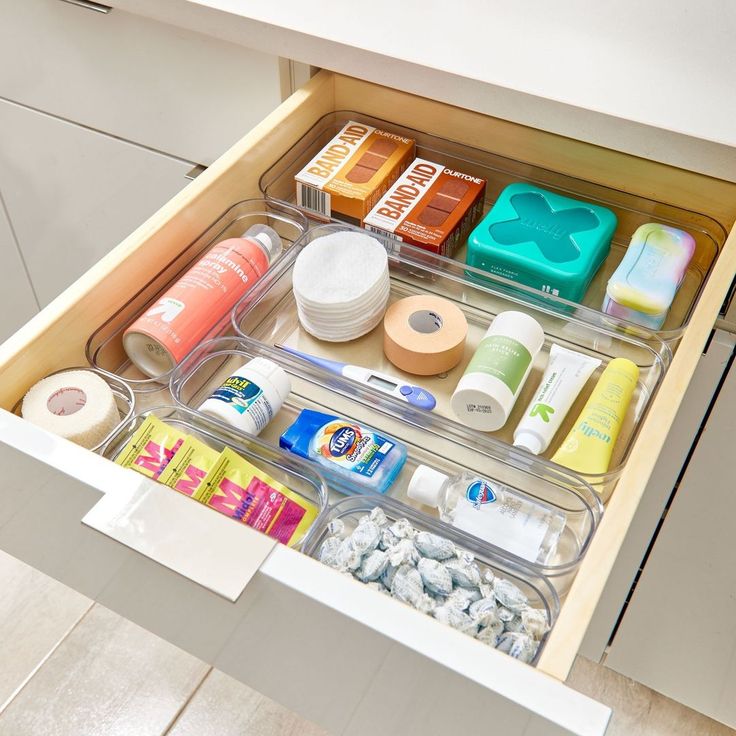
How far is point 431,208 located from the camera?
2.59 ft

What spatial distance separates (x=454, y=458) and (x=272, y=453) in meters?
0.14

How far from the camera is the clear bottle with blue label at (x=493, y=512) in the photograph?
60 centimetres

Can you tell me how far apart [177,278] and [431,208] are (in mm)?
235

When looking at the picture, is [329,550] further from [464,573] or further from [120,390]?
[120,390]

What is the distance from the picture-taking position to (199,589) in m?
0.51

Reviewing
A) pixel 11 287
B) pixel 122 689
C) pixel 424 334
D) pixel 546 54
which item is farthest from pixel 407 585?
pixel 11 287

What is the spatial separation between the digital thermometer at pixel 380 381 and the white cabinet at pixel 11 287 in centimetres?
75

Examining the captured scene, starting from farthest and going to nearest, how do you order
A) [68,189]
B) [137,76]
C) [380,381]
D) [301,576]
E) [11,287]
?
1. [11,287]
2. [68,189]
3. [137,76]
4. [380,381]
5. [301,576]

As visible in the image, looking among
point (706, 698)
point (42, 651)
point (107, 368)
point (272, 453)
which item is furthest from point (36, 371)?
point (706, 698)

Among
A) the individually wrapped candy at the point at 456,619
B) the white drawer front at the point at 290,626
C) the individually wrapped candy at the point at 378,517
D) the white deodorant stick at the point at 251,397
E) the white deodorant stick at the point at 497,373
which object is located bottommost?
the white drawer front at the point at 290,626

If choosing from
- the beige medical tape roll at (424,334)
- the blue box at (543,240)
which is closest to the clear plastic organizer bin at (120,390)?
the beige medical tape roll at (424,334)

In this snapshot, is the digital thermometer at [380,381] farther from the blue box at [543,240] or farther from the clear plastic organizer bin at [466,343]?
the blue box at [543,240]

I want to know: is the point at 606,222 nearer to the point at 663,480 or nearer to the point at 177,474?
the point at 663,480

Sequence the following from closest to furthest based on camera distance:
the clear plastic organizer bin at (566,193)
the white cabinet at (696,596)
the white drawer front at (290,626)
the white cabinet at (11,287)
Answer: the white drawer front at (290,626)
the clear plastic organizer bin at (566,193)
the white cabinet at (696,596)
the white cabinet at (11,287)
